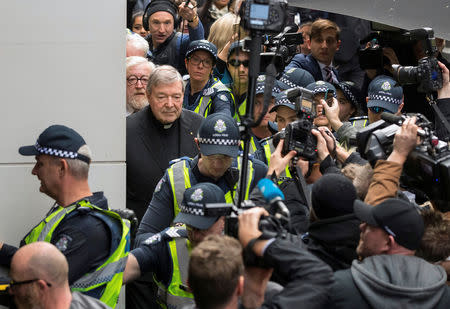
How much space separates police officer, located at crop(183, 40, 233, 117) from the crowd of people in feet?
0.04

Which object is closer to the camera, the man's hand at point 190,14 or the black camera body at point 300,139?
the black camera body at point 300,139

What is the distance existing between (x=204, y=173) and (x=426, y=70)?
5.85ft

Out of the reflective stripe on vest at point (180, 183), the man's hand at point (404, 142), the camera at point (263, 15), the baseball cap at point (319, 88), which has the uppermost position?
the camera at point (263, 15)

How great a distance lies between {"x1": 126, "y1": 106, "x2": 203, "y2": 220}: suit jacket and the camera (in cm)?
682

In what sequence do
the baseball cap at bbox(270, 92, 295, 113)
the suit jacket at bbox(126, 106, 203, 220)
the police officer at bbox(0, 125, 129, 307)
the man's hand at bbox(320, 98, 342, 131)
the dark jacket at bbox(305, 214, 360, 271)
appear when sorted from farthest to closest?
the man's hand at bbox(320, 98, 342, 131), the baseball cap at bbox(270, 92, 295, 113), the suit jacket at bbox(126, 106, 203, 220), the police officer at bbox(0, 125, 129, 307), the dark jacket at bbox(305, 214, 360, 271)

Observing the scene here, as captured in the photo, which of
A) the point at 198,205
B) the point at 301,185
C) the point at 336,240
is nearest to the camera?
the point at 336,240

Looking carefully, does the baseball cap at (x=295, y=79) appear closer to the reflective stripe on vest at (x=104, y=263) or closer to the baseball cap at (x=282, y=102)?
the baseball cap at (x=282, y=102)

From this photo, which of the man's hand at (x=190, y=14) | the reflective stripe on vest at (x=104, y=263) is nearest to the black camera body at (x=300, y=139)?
the reflective stripe on vest at (x=104, y=263)

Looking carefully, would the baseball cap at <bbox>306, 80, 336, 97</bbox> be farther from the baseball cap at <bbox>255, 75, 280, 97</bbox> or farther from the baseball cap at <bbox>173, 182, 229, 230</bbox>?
the baseball cap at <bbox>173, 182, 229, 230</bbox>

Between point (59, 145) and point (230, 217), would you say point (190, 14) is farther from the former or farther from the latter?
point (230, 217)

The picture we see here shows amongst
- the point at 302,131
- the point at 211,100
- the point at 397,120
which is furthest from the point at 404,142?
the point at 211,100

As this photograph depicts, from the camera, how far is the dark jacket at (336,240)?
16.1 feet

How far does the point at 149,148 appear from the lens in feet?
22.8

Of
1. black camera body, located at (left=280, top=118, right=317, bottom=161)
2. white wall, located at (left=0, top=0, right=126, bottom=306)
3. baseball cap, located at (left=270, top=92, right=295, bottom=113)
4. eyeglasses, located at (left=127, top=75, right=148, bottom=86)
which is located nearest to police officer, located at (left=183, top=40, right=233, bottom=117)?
eyeglasses, located at (left=127, top=75, right=148, bottom=86)
